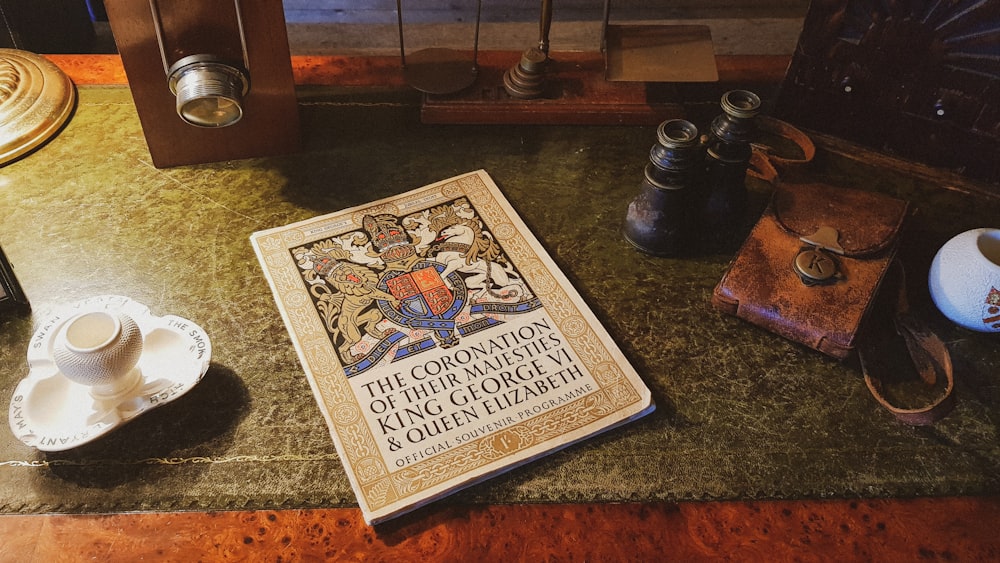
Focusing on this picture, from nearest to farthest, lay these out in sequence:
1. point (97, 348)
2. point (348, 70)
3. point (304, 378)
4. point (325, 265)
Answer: point (97, 348), point (304, 378), point (325, 265), point (348, 70)

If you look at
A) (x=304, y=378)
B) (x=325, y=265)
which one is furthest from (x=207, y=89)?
(x=304, y=378)

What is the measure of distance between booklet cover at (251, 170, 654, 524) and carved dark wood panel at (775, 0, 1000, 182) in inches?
19.2

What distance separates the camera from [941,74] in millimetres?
936

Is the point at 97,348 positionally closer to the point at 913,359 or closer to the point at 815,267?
the point at 815,267

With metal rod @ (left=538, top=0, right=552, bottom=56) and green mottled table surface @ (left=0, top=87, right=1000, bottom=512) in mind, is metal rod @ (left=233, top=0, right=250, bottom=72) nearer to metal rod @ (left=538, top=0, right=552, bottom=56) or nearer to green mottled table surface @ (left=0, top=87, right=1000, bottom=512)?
green mottled table surface @ (left=0, top=87, right=1000, bottom=512)

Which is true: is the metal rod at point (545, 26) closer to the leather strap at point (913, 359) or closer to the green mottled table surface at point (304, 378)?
the green mottled table surface at point (304, 378)

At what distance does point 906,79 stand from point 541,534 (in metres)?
0.77

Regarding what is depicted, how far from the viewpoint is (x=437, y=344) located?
798 millimetres

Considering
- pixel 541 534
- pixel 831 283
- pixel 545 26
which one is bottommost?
pixel 541 534

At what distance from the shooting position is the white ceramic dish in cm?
68

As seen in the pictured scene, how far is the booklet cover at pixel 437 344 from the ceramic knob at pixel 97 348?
0.18 metres

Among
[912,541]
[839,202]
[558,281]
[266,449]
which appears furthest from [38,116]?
[912,541]

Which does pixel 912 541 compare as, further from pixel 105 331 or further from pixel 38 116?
pixel 38 116

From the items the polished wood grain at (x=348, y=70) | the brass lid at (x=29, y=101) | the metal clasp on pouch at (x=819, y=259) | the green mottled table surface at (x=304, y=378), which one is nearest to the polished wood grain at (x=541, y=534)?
the green mottled table surface at (x=304, y=378)
